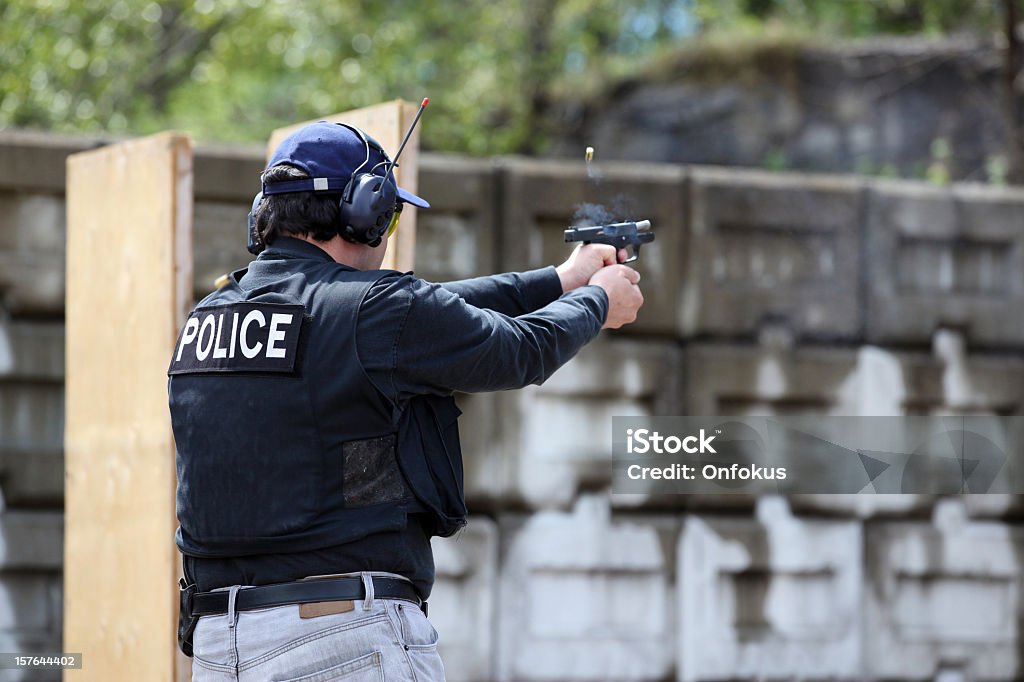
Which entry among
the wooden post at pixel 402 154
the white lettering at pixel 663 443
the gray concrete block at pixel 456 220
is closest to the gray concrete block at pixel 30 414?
the gray concrete block at pixel 456 220

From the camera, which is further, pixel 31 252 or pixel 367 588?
pixel 31 252

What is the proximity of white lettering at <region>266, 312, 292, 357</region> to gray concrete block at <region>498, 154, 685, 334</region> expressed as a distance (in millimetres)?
2613

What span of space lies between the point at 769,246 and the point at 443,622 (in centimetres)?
203

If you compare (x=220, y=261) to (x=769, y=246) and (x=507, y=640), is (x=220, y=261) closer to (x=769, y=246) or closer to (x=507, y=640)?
(x=507, y=640)

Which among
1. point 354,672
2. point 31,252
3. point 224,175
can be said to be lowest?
point 354,672

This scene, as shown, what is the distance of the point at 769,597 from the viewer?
16.8ft

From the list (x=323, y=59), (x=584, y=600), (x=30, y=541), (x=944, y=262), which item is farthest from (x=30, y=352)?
(x=323, y=59)

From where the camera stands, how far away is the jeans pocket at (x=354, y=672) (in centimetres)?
228

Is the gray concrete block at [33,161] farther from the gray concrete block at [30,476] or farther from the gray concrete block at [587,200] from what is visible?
the gray concrete block at [587,200]

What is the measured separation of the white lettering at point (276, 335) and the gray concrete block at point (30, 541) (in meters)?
2.74

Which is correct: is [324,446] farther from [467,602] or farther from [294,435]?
[467,602]

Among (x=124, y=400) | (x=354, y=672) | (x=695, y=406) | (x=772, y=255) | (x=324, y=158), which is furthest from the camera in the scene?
(x=772, y=255)

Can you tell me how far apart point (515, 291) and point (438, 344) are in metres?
0.50

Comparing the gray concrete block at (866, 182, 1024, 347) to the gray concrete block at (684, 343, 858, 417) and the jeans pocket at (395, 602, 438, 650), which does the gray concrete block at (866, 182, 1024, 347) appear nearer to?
the gray concrete block at (684, 343, 858, 417)
